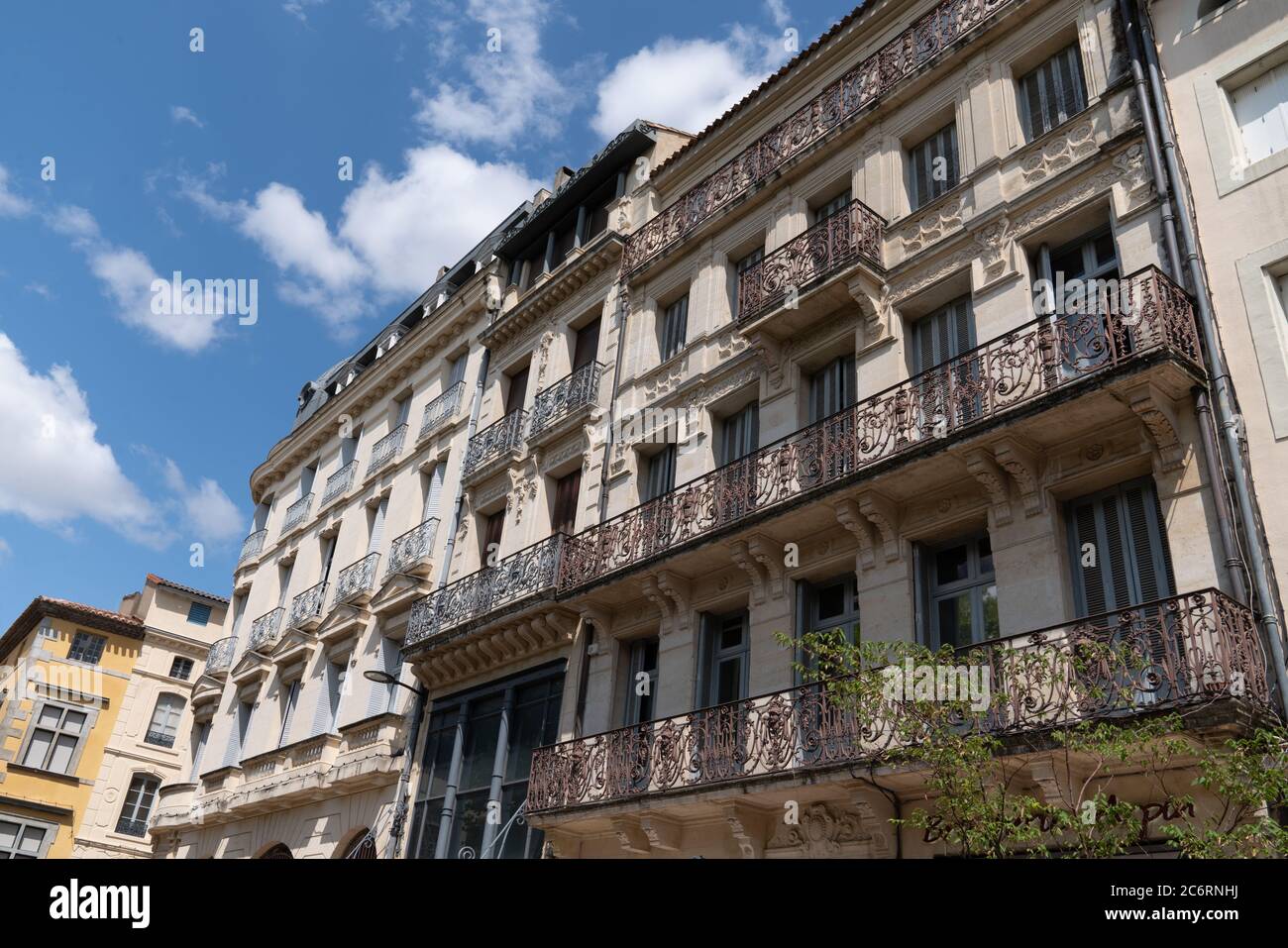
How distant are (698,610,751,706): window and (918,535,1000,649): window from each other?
290 cm

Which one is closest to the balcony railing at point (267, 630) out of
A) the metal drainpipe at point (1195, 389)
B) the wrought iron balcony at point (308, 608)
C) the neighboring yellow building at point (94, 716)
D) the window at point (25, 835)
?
the wrought iron balcony at point (308, 608)

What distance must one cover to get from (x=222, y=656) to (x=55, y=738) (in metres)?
9.10

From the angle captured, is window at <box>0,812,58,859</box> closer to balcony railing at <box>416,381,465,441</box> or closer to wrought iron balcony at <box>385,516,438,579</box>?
wrought iron balcony at <box>385,516,438,579</box>

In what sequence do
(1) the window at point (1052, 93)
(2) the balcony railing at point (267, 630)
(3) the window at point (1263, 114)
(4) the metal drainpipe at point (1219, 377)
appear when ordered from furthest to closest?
(2) the balcony railing at point (267, 630), (1) the window at point (1052, 93), (3) the window at point (1263, 114), (4) the metal drainpipe at point (1219, 377)

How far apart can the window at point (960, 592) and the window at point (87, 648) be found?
3280 centimetres

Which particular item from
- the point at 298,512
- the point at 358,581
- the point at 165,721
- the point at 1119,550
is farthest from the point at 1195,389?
the point at 165,721

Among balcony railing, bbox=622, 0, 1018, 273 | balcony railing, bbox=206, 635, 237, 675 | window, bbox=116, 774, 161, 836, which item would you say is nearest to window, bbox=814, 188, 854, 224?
balcony railing, bbox=622, 0, 1018, 273

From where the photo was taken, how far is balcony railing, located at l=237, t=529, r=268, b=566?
31345 millimetres

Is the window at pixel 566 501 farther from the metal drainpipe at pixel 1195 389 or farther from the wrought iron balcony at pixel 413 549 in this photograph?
the metal drainpipe at pixel 1195 389

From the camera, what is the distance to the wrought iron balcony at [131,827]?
3303cm

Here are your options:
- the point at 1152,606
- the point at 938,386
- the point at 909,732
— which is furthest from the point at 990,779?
the point at 938,386
